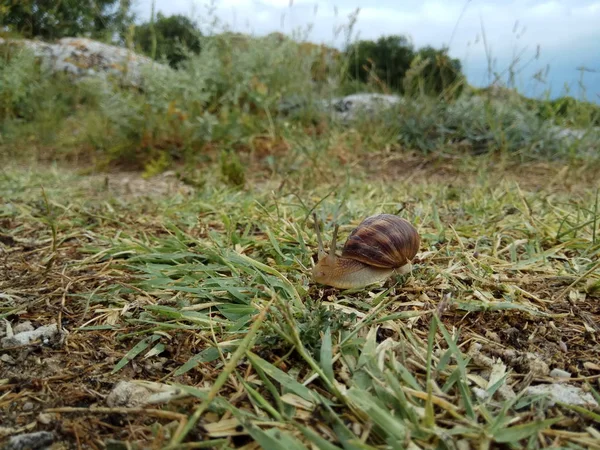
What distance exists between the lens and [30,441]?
102cm

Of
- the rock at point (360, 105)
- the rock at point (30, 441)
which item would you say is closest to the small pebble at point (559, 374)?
the rock at point (30, 441)

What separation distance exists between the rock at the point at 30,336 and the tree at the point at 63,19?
6601mm

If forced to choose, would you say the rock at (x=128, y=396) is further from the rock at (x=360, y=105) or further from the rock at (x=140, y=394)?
the rock at (x=360, y=105)

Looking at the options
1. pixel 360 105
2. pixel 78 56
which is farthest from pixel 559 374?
pixel 78 56

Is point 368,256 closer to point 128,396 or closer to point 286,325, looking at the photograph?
point 286,325

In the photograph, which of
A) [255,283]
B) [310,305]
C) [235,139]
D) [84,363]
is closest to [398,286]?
[310,305]

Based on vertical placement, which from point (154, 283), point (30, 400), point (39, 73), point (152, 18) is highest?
point (152, 18)

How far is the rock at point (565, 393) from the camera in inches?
44.6

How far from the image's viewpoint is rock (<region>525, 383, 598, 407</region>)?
3.72 ft

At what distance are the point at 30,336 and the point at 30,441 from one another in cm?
51

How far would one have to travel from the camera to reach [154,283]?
1678 mm

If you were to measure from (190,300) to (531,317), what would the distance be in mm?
1053

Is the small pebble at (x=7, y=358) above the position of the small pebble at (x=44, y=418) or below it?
below

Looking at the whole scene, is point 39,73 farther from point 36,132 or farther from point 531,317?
point 531,317
